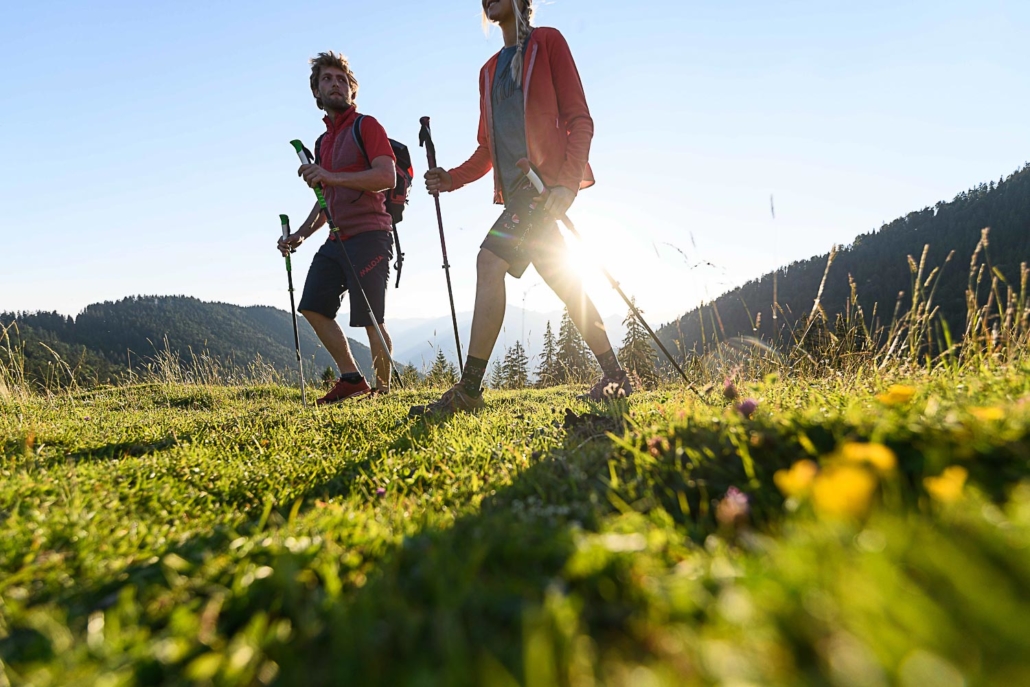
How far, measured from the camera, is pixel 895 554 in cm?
93

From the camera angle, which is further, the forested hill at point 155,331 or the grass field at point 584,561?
the forested hill at point 155,331

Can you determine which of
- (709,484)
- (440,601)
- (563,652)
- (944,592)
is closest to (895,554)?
(944,592)

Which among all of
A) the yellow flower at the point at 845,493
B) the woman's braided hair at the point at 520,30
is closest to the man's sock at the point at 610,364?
the woman's braided hair at the point at 520,30

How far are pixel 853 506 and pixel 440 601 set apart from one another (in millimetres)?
832

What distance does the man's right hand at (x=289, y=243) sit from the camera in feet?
26.0

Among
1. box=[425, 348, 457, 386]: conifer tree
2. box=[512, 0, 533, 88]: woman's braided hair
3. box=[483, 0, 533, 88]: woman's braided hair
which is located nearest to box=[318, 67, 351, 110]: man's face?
box=[483, 0, 533, 88]: woman's braided hair

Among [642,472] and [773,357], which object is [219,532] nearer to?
[642,472]

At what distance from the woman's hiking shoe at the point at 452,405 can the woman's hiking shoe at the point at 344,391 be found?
254 cm

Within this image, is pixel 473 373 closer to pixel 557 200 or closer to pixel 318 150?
pixel 557 200

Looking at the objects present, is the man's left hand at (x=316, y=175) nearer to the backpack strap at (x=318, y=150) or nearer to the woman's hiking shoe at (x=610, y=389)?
the backpack strap at (x=318, y=150)

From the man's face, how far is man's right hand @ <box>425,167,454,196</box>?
235cm

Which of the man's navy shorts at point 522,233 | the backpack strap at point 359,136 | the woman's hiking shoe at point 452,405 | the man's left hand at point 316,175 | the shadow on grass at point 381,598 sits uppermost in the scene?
the backpack strap at point 359,136

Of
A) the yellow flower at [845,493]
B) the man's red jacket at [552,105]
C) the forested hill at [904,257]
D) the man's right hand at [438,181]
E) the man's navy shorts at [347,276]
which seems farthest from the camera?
the forested hill at [904,257]

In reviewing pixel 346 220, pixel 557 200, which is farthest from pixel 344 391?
pixel 557 200
